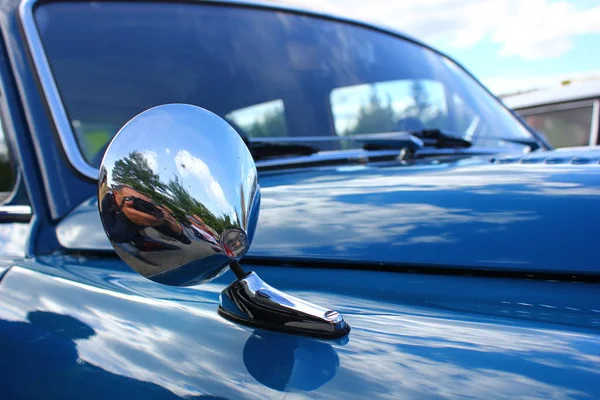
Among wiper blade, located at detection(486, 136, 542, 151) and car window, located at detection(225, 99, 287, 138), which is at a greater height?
wiper blade, located at detection(486, 136, 542, 151)

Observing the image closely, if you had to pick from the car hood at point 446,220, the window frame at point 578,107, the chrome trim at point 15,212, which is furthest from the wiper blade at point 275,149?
the window frame at point 578,107

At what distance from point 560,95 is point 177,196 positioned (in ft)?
16.8

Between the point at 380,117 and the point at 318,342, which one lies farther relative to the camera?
the point at 380,117

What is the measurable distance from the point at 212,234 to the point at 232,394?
0.60ft

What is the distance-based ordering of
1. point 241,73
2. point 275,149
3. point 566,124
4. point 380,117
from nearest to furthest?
point 275,149 < point 241,73 < point 380,117 < point 566,124

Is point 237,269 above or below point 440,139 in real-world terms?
below

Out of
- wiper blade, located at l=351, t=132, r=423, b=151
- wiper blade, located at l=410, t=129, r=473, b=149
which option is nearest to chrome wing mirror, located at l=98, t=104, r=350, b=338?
wiper blade, located at l=351, t=132, r=423, b=151

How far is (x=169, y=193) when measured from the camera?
0.67 m

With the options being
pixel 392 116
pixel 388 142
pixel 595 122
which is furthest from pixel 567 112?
pixel 388 142

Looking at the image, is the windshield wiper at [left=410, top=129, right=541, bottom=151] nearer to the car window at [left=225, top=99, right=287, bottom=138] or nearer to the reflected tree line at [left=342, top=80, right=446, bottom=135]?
the reflected tree line at [left=342, top=80, right=446, bottom=135]

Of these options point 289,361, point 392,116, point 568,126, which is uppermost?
point 568,126

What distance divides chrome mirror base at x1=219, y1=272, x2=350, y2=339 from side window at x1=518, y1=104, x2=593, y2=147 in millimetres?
4618

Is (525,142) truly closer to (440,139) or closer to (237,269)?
(440,139)

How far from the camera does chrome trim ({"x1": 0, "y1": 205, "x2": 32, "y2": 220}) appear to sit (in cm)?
137
